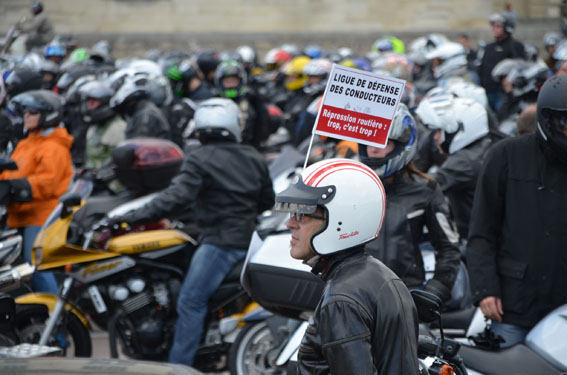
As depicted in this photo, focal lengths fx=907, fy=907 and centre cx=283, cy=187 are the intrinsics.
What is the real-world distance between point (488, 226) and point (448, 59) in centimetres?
604

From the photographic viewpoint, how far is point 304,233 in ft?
10.2

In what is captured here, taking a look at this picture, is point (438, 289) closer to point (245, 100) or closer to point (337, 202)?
point (337, 202)

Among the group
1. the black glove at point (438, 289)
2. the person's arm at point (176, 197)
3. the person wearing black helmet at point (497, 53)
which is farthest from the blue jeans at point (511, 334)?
the person wearing black helmet at point (497, 53)

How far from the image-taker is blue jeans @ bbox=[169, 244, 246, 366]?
19.3 ft

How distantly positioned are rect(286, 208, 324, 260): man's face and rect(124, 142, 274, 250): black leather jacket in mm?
2778

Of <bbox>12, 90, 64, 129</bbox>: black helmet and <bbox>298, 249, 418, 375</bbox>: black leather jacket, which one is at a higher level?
<bbox>298, 249, 418, 375</bbox>: black leather jacket

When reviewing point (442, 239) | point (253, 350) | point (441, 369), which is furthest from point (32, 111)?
point (441, 369)

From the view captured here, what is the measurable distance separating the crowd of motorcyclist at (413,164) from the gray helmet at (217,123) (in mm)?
13

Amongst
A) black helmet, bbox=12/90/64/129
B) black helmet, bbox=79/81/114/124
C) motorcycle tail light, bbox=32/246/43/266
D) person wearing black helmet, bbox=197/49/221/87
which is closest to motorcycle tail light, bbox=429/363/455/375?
motorcycle tail light, bbox=32/246/43/266

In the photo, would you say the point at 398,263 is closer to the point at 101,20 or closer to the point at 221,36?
the point at 221,36

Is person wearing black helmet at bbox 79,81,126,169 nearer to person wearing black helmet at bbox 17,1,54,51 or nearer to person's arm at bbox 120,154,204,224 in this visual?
person's arm at bbox 120,154,204,224

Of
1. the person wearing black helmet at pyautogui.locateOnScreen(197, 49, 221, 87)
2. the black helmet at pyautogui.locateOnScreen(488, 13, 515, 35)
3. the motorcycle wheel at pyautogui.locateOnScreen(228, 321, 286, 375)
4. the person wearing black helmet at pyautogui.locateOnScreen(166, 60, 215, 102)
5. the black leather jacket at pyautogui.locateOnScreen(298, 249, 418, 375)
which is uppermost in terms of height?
the black leather jacket at pyautogui.locateOnScreen(298, 249, 418, 375)

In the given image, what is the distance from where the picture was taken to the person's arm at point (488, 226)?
13.8 feet

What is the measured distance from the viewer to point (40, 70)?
1331 centimetres
